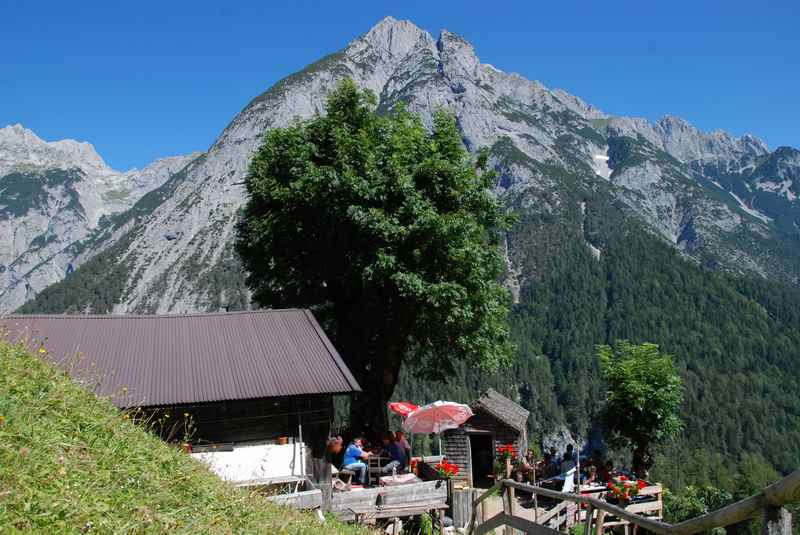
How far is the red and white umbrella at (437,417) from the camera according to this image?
2100cm

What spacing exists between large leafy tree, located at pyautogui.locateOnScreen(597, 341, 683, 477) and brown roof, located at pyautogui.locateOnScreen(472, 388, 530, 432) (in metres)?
7.81

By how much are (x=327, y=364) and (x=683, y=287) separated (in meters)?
193

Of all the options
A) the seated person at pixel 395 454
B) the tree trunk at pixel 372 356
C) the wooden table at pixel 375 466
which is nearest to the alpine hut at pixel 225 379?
the wooden table at pixel 375 466

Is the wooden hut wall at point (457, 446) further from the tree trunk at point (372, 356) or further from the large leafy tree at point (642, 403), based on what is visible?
the large leafy tree at point (642, 403)

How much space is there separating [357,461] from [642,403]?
1022 centimetres

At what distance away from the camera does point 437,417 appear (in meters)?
21.1

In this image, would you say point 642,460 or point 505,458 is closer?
point 642,460

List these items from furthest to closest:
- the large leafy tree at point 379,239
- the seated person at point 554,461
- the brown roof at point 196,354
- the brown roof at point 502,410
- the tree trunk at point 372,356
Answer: the brown roof at point 502,410 < the tree trunk at point 372,356 < the seated person at point 554,461 < the large leafy tree at point 379,239 < the brown roof at point 196,354

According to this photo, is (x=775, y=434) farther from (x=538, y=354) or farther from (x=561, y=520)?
(x=561, y=520)

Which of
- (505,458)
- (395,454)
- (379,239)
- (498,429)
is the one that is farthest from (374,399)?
(498,429)

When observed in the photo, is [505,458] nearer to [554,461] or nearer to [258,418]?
[554,461]

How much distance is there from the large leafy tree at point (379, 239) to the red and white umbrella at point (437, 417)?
2.92m

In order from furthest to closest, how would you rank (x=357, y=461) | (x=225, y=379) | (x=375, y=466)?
(x=375, y=466) → (x=357, y=461) → (x=225, y=379)

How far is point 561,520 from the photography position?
17.0 meters
